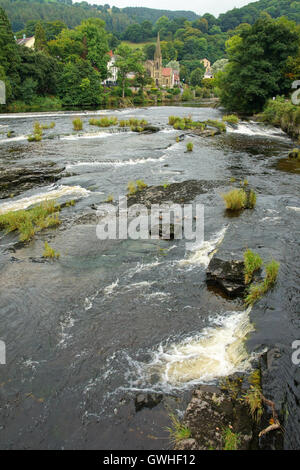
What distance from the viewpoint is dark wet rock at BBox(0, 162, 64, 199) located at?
1573 centimetres

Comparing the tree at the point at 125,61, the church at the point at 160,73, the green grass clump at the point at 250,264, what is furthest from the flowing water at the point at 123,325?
the church at the point at 160,73

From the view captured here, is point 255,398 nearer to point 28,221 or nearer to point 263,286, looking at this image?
point 263,286

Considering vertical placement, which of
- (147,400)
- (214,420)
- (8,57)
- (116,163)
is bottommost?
(147,400)

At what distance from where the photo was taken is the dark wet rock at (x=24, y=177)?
1573 centimetres

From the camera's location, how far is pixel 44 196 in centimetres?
1484

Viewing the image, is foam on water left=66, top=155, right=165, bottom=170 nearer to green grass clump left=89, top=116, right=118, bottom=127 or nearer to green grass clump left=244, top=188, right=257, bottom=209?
green grass clump left=244, top=188, right=257, bottom=209

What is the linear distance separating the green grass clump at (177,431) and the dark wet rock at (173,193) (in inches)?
386

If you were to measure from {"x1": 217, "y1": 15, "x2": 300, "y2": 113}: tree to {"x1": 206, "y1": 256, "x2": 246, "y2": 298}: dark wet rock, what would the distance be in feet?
123

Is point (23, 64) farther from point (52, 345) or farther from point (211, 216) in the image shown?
point (52, 345)

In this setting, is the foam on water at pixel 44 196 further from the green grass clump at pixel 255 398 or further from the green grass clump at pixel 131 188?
the green grass clump at pixel 255 398

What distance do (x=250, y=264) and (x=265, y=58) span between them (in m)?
43.0

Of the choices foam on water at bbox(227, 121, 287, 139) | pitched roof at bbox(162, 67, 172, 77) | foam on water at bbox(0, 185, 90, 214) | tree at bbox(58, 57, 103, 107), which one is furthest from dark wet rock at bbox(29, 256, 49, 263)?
pitched roof at bbox(162, 67, 172, 77)

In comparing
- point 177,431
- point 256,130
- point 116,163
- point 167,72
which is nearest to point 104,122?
point 256,130

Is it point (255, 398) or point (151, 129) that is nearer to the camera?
point (255, 398)
